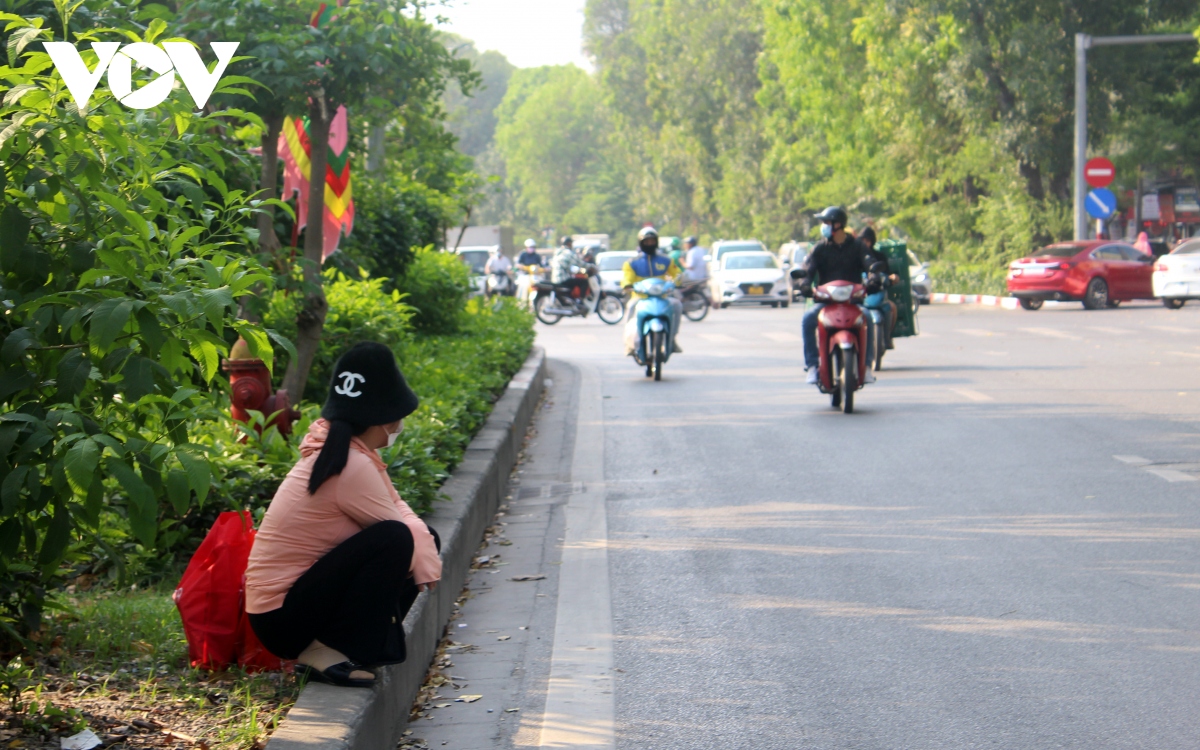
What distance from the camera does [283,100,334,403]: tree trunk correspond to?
861cm

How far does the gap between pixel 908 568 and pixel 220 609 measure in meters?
3.46

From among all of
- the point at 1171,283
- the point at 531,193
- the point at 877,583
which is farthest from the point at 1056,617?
the point at 531,193

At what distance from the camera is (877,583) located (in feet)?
21.3

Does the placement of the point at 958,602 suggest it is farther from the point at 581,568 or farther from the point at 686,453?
the point at 686,453

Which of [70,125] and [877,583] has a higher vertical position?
[70,125]

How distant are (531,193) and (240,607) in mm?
119397

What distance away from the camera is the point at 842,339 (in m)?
12.7

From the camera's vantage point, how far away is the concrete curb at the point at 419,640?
3.94 meters

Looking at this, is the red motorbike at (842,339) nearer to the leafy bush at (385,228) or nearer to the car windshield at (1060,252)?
the leafy bush at (385,228)

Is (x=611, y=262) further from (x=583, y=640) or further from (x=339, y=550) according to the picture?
(x=339, y=550)

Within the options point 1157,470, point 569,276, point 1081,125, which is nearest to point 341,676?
point 1157,470

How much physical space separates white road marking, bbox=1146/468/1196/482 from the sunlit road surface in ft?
0.14

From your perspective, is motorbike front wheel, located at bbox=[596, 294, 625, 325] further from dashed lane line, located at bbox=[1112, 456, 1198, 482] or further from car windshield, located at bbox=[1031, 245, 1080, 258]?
dashed lane line, located at bbox=[1112, 456, 1198, 482]

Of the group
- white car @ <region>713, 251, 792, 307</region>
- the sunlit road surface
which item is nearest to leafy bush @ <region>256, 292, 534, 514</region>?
the sunlit road surface
